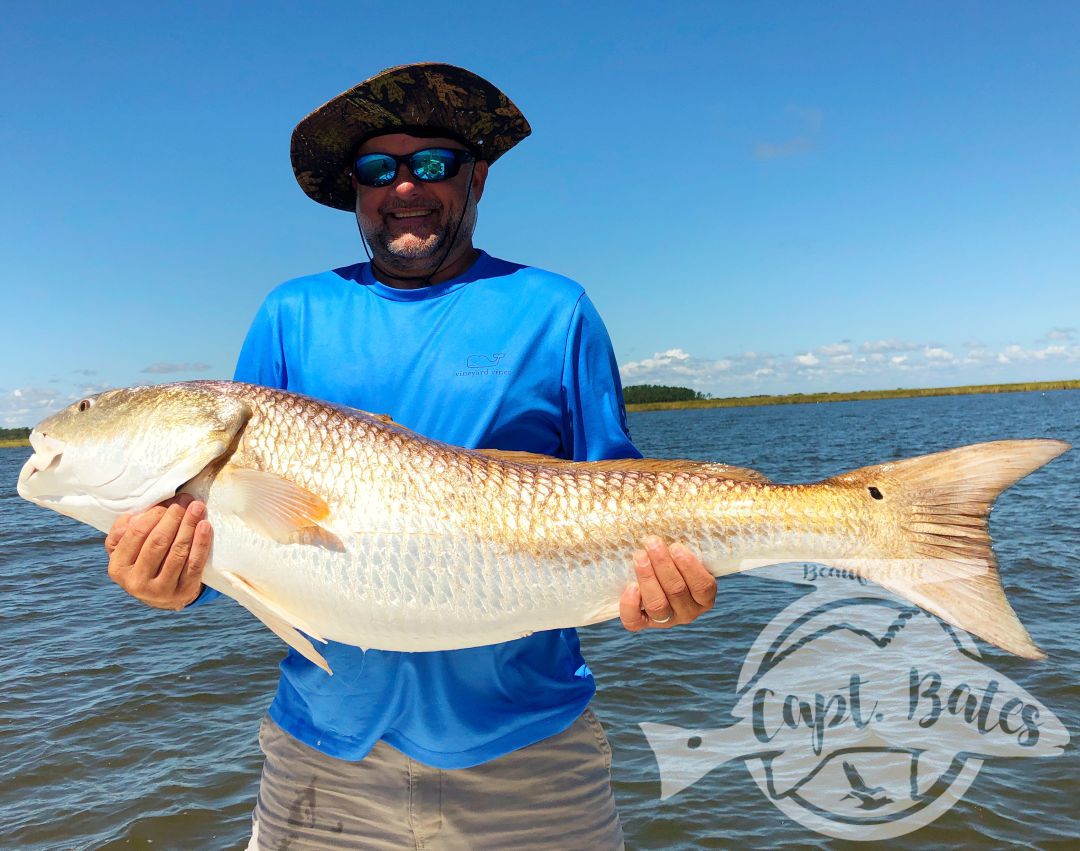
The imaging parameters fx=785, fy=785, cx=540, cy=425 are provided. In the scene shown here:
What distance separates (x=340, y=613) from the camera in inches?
112

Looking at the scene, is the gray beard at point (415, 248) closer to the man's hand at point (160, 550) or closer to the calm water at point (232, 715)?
the man's hand at point (160, 550)

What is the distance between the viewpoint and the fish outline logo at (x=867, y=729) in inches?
280

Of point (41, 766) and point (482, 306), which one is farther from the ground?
point (482, 306)

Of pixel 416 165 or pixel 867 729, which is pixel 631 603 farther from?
pixel 867 729

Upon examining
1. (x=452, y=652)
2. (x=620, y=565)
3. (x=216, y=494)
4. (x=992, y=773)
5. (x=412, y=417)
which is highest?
(x=412, y=417)

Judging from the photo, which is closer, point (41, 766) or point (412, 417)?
point (412, 417)

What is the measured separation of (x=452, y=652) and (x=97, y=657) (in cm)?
1075

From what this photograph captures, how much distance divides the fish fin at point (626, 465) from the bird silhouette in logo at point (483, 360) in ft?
1.16

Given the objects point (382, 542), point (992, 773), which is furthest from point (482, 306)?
point (992, 773)

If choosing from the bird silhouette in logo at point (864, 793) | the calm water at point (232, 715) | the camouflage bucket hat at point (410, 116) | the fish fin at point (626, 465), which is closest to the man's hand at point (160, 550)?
the fish fin at point (626, 465)

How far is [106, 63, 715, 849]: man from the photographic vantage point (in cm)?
295

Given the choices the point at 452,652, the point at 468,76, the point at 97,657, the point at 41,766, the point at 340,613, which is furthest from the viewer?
the point at 97,657

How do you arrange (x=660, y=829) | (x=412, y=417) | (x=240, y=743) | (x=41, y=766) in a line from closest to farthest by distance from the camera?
1. (x=412, y=417)
2. (x=660, y=829)
3. (x=41, y=766)
4. (x=240, y=743)

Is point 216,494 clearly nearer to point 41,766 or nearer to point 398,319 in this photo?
point 398,319
